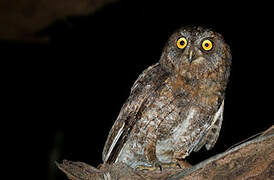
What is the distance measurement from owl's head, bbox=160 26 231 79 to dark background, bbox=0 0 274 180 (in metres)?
2.03

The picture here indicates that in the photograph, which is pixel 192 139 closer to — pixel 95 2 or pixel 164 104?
pixel 164 104

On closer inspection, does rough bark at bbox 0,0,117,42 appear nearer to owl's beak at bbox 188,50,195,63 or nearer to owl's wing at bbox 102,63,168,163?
owl's wing at bbox 102,63,168,163

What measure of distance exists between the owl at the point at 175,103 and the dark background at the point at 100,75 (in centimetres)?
211

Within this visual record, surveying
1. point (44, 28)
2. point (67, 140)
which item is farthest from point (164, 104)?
point (67, 140)

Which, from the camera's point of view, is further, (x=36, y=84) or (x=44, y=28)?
(x=36, y=84)

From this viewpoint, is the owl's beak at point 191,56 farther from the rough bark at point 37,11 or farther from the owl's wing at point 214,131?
the rough bark at point 37,11

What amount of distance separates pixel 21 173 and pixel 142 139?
4458 mm

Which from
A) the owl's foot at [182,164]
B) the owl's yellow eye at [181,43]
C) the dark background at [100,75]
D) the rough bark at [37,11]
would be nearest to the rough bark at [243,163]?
the owl's foot at [182,164]

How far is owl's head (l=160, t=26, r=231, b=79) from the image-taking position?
8.68 ft

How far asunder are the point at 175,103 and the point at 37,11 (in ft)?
7.26

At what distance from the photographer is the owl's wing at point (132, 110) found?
8.65 feet

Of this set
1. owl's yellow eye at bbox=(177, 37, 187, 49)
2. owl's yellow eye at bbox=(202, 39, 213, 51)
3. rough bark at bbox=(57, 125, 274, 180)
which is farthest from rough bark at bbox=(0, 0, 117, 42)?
rough bark at bbox=(57, 125, 274, 180)

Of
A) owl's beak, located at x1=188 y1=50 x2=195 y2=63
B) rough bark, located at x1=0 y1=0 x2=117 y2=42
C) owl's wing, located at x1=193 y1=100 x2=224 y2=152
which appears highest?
rough bark, located at x1=0 y1=0 x2=117 y2=42

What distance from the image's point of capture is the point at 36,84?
6289 millimetres
